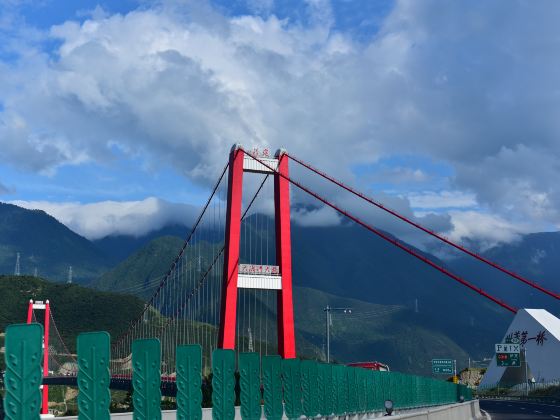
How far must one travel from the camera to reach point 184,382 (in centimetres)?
1270

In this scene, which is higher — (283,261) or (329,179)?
(329,179)

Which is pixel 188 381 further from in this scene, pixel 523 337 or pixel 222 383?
pixel 523 337

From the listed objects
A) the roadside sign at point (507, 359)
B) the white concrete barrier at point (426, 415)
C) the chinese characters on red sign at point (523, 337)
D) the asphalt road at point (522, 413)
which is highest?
the chinese characters on red sign at point (523, 337)

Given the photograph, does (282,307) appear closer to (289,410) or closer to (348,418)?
(348,418)

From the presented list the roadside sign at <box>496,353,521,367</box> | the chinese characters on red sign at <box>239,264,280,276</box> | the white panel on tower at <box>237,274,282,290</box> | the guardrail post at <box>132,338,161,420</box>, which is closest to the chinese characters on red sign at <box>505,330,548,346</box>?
the roadside sign at <box>496,353,521,367</box>

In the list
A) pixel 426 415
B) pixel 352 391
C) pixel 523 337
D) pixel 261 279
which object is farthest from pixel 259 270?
pixel 523 337

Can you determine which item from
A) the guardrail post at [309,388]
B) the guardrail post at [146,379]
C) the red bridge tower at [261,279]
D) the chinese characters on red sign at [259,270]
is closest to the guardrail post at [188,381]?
the guardrail post at [146,379]

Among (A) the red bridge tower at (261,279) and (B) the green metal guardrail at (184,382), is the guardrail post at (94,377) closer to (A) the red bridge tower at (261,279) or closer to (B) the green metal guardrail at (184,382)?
(B) the green metal guardrail at (184,382)

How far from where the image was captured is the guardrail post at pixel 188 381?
498 inches

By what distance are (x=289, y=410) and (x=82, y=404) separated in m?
10.6

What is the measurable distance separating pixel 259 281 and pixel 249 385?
48492mm

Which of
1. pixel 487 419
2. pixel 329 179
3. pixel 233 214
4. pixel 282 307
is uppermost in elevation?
pixel 329 179

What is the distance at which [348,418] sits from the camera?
28.0 metres

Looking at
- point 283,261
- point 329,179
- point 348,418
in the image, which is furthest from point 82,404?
point 329,179
